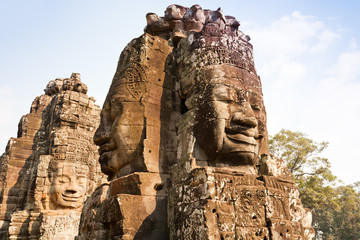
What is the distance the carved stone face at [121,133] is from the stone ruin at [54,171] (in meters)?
6.05

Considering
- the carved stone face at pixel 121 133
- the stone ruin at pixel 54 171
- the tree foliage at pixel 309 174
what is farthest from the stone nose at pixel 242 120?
the tree foliage at pixel 309 174

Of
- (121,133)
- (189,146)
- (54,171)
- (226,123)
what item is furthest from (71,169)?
(226,123)

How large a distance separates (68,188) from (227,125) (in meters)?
8.32

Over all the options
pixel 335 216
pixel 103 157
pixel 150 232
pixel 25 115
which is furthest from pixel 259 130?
pixel 335 216

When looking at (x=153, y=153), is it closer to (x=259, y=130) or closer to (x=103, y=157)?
(x=103, y=157)

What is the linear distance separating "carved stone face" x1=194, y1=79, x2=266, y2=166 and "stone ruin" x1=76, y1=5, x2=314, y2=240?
0.04 ft

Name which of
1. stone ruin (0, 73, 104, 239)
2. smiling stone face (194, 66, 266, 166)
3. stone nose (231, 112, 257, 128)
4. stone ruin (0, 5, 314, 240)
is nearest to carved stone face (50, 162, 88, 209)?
stone ruin (0, 73, 104, 239)

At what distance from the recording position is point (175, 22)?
5.68 m

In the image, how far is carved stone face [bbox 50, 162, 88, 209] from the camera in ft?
34.8

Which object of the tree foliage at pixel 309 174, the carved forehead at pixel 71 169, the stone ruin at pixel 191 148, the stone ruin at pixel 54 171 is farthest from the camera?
the tree foliage at pixel 309 174

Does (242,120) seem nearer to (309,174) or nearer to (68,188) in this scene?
(68,188)

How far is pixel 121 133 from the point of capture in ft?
15.4

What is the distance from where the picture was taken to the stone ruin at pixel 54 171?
1030cm

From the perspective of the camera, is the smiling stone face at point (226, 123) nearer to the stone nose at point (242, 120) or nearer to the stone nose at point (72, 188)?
the stone nose at point (242, 120)
